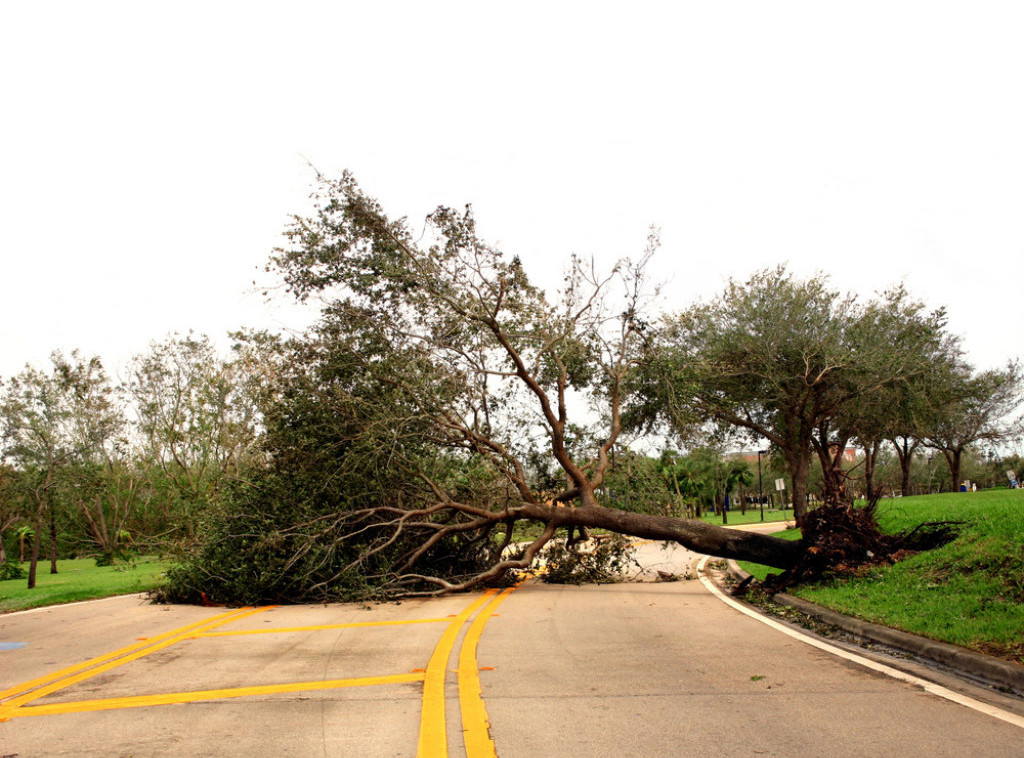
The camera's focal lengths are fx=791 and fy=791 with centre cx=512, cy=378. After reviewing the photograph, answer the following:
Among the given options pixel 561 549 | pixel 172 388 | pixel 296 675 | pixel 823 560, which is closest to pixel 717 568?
pixel 561 549

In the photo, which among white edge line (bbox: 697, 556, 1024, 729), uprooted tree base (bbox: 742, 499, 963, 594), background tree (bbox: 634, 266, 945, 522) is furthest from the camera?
background tree (bbox: 634, 266, 945, 522)

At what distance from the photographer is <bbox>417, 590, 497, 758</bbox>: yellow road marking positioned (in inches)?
173

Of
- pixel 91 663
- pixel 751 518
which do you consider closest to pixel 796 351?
pixel 91 663

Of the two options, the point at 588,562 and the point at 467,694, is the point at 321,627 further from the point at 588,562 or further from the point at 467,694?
the point at 588,562

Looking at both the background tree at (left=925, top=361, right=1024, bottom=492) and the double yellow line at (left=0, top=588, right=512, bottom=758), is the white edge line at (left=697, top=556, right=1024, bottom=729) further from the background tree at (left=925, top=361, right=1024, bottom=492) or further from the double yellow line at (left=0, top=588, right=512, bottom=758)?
the background tree at (left=925, top=361, right=1024, bottom=492)

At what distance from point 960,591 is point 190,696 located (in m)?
7.68

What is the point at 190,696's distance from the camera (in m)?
5.82

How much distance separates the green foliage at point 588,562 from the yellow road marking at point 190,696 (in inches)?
362

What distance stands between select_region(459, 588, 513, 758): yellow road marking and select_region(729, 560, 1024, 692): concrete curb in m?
3.83

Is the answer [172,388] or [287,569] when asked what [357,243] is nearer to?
[287,569]

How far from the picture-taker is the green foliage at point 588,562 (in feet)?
50.2

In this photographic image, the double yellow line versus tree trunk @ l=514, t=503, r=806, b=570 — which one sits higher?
tree trunk @ l=514, t=503, r=806, b=570

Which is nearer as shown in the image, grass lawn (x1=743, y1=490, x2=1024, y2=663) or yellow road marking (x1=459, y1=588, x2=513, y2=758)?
yellow road marking (x1=459, y1=588, x2=513, y2=758)

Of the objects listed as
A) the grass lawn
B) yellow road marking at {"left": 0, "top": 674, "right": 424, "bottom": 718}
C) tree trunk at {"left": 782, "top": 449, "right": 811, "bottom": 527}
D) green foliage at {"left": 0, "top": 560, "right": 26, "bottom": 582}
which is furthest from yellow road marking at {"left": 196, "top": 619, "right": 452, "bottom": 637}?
green foliage at {"left": 0, "top": 560, "right": 26, "bottom": 582}
